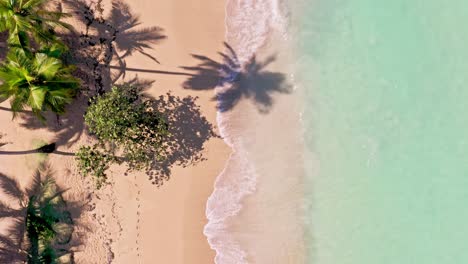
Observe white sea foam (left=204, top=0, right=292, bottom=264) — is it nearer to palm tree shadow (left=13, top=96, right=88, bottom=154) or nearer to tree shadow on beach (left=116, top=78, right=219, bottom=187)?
tree shadow on beach (left=116, top=78, right=219, bottom=187)

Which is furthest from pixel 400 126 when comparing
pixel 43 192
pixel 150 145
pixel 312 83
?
pixel 43 192

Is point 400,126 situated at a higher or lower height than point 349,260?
higher

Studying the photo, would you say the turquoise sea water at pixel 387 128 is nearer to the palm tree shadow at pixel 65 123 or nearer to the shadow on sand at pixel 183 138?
the shadow on sand at pixel 183 138

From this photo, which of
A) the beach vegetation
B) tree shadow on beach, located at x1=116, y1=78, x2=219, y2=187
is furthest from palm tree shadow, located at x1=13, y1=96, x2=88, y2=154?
tree shadow on beach, located at x1=116, y1=78, x2=219, y2=187

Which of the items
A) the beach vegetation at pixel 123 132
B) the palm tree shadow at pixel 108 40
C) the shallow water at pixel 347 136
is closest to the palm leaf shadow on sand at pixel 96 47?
the palm tree shadow at pixel 108 40

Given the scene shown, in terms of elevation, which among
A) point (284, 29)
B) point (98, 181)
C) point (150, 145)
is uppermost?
point (284, 29)

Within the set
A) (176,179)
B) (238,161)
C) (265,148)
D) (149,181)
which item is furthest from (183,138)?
(265,148)

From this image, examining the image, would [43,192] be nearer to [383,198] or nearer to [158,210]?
[158,210]
